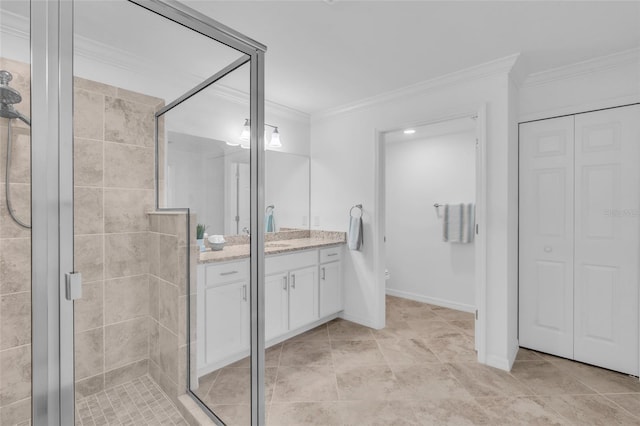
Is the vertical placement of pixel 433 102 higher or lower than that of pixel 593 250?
higher

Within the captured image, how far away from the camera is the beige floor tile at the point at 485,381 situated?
211cm

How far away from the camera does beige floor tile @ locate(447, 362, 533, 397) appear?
211 cm

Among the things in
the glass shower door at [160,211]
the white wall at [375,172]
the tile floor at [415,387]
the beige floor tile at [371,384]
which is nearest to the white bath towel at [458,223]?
the white wall at [375,172]

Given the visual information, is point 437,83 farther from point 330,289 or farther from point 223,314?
point 223,314

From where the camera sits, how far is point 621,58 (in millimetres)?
2303

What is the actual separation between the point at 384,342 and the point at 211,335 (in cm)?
189

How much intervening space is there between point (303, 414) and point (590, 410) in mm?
1751

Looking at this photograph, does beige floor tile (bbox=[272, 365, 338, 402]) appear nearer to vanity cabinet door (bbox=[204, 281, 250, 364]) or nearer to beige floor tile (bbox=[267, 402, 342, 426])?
beige floor tile (bbox=[267, 402, 342, 426])

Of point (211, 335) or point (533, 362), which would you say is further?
point (533, 362)

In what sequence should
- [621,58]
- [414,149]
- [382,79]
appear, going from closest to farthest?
[621,58] → [382,79] → [414,149]

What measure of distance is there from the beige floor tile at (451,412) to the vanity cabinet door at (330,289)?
1416mm

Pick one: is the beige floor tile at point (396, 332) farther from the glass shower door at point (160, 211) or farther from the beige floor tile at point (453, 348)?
the glass shower door at point (160, 211)

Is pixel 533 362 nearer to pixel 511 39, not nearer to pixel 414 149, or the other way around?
pixel 511 39

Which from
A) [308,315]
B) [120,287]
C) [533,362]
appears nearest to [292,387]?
[308,315]
